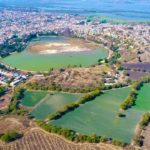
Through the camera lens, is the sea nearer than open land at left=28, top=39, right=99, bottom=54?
No

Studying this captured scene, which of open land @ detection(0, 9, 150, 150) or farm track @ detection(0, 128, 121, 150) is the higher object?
open land @ detection(0, 9, 150, 150)

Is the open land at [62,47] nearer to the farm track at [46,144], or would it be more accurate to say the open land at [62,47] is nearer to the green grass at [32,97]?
the green grass at [32,97]

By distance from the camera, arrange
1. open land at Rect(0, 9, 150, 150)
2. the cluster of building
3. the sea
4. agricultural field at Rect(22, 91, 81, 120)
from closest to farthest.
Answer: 1. open land at Rect(0, 9, 150, 150)
2. agricultural field at Rect(22, 91, 81, 120)
3. the cluster of building
4. the sea

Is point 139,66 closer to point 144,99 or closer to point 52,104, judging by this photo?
point 144,99

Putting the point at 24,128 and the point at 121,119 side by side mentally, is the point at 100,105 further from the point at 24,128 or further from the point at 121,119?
the point at 24,128

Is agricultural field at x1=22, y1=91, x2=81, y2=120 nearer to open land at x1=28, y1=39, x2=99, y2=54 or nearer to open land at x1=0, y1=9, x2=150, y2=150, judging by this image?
open land at x1=0, y1=9, x2=150, y2=150

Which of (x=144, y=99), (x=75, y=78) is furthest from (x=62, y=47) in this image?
(x=144, y=99)

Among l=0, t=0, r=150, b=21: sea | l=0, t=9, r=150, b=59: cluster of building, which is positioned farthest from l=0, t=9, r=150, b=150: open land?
l=0, t=0, r=150, b=21: sea
